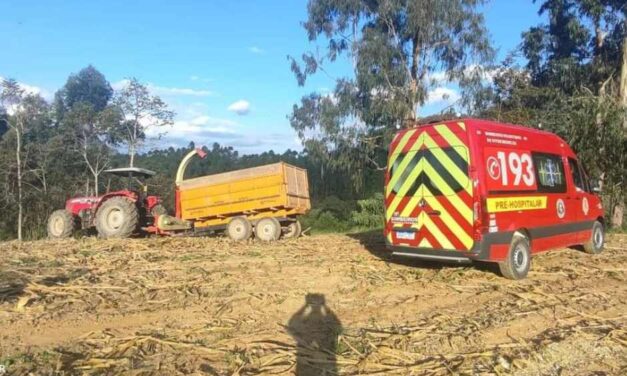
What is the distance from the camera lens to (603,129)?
653 inches

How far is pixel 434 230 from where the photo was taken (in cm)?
→ 846

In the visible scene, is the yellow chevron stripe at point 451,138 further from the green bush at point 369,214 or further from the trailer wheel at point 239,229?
the green bush at point 369,214

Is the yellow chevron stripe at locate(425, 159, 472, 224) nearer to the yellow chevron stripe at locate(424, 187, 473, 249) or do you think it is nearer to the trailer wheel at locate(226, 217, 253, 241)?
the yellow chevron stripe at locate(424, 187, 473, 249)

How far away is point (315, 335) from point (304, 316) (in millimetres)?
730

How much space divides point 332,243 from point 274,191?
2.00 m

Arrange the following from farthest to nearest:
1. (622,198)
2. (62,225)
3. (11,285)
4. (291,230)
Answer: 1. (622,198)
2. (62,225)
3. (291,230)
4. (11,285)

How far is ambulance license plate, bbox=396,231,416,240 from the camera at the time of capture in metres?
8.76

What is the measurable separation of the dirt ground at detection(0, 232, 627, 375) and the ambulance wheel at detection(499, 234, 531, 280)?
22cm

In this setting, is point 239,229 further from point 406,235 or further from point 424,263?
point 406,235

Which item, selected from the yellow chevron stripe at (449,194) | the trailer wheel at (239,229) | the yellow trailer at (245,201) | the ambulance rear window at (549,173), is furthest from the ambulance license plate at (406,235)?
the trailer wheel at (239,229)

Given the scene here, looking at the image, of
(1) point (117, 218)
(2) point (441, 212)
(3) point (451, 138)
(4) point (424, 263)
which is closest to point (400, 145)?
(3) point (451, 138)

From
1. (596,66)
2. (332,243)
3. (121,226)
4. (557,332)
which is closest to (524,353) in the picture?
(557,332)

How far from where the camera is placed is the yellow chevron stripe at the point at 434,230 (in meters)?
8.34

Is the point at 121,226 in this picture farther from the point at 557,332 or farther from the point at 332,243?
the point at 557,332
